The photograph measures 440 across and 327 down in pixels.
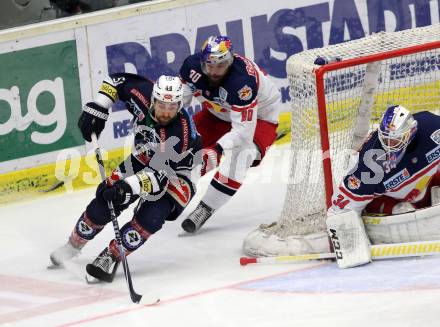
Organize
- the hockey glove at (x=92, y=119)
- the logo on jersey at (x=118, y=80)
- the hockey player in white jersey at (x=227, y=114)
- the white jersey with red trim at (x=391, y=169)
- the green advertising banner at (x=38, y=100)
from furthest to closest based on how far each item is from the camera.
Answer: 1. the green advertising banner at (x=38, y=100)
2. the hockey player in white jersey at (x=227, y=114)
3. the logo on jersey at (x=118, y=80)
4. the hockey glove at (x=92, y=119)
5. the white jersey with red trim at (x=391, y=169)

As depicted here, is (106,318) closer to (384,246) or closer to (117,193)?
(117,193)

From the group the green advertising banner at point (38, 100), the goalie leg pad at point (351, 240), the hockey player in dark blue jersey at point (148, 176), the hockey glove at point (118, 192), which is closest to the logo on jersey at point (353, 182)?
the goalie leg pad at point (351, 240)

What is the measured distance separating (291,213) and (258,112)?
82cm

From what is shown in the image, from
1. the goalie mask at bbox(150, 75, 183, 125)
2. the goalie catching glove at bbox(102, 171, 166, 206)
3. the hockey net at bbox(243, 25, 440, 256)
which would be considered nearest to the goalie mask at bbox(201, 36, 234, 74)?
the hockey net at bbox(243, 25, 440, 256)

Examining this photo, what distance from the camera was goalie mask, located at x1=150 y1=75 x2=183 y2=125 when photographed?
5074mm

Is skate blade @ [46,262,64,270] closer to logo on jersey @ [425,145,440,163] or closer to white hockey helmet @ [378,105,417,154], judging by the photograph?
white hockey helmet @ [378,105,417,154]

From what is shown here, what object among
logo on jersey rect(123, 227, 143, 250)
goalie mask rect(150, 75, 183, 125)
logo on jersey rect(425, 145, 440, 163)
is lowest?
logo on jersey rect(123, 227, 143, 250)

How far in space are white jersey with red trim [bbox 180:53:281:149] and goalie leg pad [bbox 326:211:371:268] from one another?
83 centimetres

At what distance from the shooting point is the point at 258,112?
6.09m

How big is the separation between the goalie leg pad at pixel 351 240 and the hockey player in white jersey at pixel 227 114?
83 centimetres

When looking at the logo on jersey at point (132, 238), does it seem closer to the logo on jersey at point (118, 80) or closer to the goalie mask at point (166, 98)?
the goalie mask at point (166, 98)

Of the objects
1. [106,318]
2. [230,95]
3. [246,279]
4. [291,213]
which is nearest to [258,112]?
[230,95]

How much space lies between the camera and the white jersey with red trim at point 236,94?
571 cm

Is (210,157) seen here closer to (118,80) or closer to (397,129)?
(118,80)
